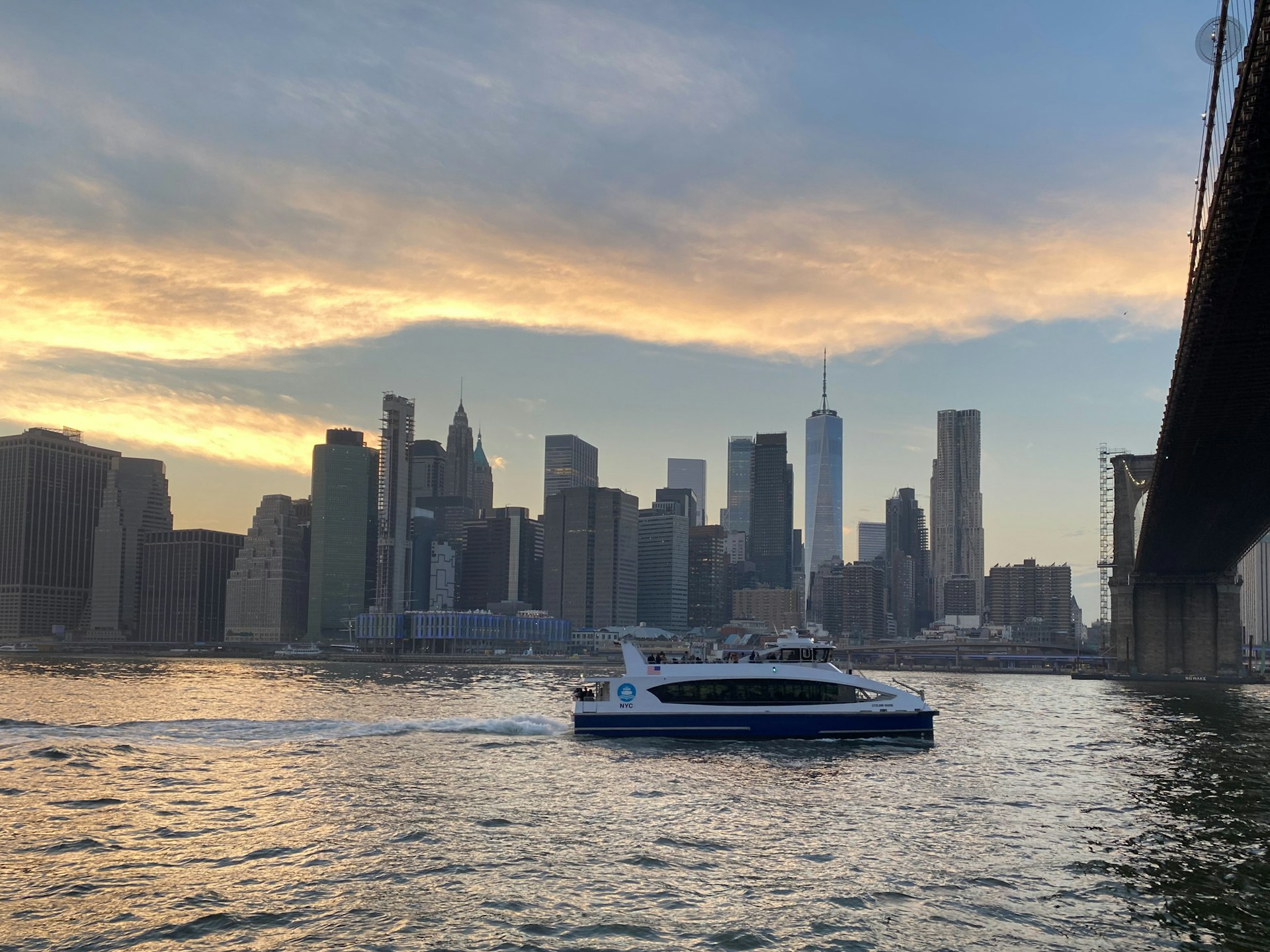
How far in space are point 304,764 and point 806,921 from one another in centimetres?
2380

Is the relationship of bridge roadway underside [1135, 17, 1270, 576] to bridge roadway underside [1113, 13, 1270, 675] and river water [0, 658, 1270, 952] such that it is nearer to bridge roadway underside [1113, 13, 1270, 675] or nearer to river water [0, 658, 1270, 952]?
bridge roadway underside [1113, 13, 1270, 675]

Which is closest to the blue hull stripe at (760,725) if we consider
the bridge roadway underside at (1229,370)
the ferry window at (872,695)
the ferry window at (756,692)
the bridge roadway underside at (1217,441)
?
the ferry window at (756,692)

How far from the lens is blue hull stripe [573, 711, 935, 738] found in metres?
46.0

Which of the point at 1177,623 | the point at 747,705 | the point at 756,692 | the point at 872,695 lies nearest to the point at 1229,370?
the point at 872,695

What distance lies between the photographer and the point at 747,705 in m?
46.3

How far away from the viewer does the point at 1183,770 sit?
A: 41.2 metres

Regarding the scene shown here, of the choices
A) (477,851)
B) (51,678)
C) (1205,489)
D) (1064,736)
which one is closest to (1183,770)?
(1064,736)

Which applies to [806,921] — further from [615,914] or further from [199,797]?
[199,797]

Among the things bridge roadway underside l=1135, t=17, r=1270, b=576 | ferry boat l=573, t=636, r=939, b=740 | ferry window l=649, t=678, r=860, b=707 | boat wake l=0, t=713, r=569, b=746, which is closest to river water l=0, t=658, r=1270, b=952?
boat wake l=0, t=713, r=569, b=746

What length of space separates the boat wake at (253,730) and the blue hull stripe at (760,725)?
190 inches

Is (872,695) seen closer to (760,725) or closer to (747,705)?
(760,725)

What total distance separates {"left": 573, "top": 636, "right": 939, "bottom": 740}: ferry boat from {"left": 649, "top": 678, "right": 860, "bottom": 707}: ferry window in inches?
1.1

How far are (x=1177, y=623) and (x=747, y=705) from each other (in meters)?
103

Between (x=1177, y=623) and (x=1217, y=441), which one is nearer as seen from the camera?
(x=1217, y=441)
